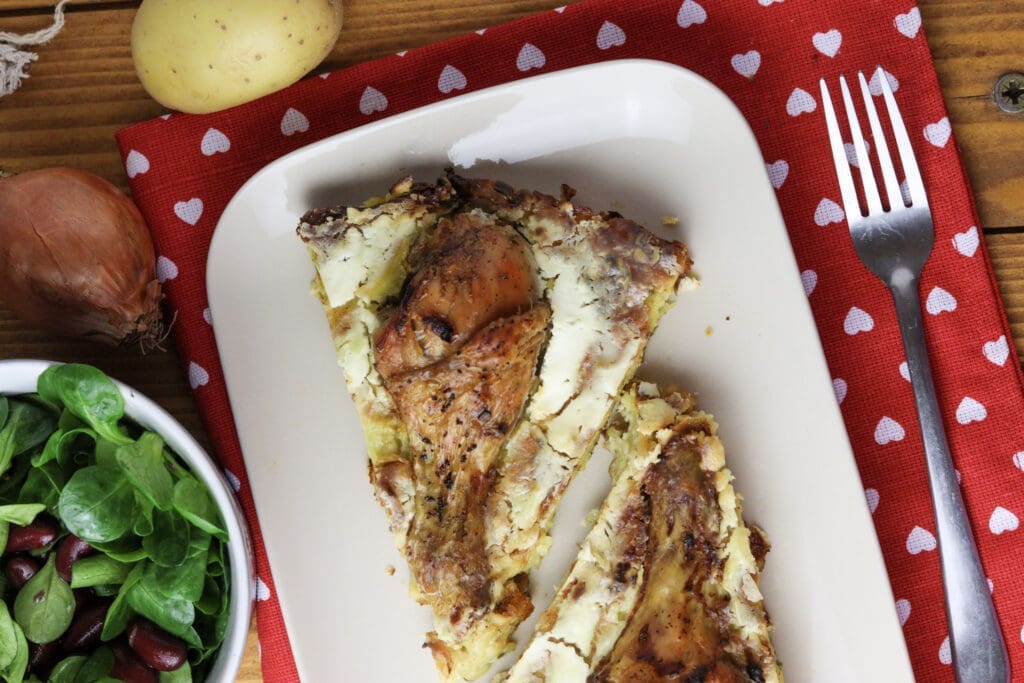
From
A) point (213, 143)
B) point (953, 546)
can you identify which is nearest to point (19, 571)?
point (213, 143)

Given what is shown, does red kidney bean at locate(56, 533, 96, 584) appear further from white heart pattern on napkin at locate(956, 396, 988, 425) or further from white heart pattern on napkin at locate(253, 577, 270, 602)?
white heart pattern on napkin at locate(956, 396, 988, 425)

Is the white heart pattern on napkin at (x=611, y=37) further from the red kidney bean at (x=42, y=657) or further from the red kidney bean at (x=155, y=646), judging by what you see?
the red kidney bean at (x=42, y=657)

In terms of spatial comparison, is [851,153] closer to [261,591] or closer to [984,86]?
[984,86]

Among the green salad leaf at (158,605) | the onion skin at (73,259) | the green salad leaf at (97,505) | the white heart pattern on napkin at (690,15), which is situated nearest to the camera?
the green salad leaf at (97,505)

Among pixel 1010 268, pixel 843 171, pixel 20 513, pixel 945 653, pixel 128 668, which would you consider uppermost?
pixel 843 171

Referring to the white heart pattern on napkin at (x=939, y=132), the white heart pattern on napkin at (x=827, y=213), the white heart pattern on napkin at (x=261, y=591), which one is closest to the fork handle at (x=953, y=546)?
the white heart pattern on napkin at (x=827, y=213)

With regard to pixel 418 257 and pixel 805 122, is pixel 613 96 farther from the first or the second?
pixel 418 257

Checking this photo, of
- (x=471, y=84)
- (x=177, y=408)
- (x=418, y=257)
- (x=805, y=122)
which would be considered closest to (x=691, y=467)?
(x=418, y=257)

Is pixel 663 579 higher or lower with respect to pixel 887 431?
lower

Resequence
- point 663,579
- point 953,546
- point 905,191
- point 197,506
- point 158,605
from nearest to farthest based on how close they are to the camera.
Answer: point 158,605
point 197,506
point 663,579
point 953,546
point 905,191
